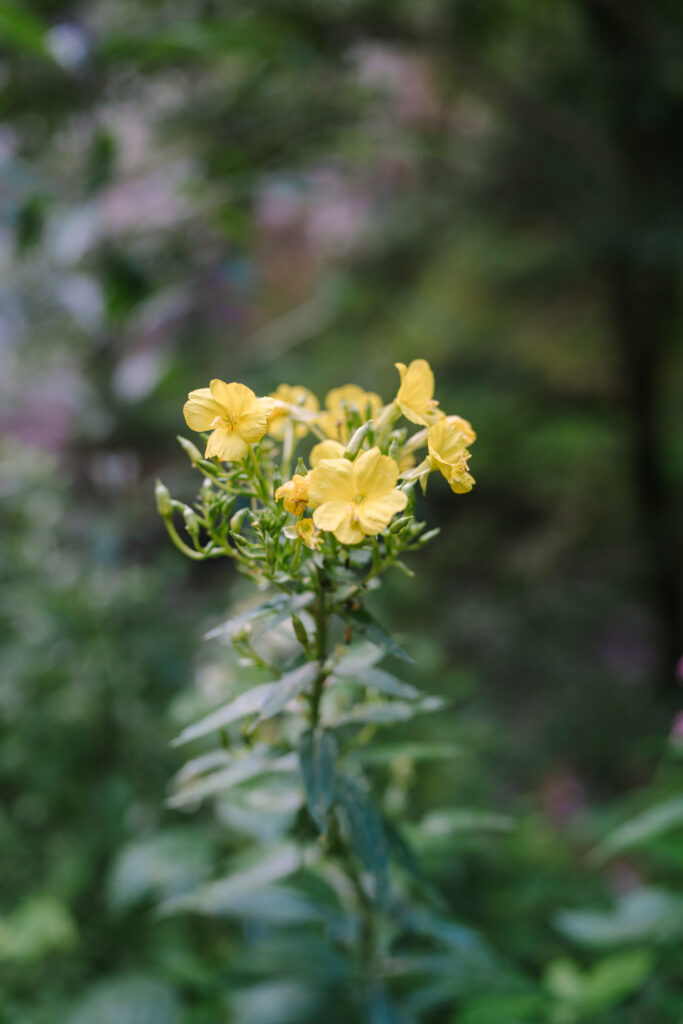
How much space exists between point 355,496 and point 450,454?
0.08m

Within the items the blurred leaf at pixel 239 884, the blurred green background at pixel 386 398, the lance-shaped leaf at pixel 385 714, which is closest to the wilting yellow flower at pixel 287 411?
the lance-shaped leaf at pixel 385 714

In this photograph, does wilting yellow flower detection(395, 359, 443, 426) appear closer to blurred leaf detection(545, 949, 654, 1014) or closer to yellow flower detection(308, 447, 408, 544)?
yellow flower detection(308, 447, 408, 544)

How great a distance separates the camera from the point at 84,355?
1494 mm

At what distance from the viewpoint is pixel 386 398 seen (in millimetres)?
2098

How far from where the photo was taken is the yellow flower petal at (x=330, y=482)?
0.44 metres

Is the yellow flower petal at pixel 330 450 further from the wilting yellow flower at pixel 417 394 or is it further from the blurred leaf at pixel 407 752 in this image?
the blurred leaf at pixel 407 752

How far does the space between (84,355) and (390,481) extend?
124 centimetres

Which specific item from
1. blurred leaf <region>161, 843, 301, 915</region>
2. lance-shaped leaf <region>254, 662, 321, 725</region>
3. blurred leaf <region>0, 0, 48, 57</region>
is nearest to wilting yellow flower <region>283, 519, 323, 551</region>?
lance-shaped leaf <region>254, 662, 321, 725</region>

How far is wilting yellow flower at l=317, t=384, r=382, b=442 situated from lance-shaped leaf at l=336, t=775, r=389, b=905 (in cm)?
31

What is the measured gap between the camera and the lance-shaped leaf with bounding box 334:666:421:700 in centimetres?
52

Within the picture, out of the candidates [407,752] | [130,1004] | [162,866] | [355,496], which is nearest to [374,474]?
[355,496]

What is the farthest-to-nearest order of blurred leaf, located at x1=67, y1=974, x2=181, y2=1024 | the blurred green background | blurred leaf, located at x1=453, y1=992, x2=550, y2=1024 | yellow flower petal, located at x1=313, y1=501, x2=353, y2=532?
the blurred green background, blurred leaf, located at x1=67, y1=974, x2=181, y2=1024, blurred leaf, located at x1=453, y1=992, x2=550, y2=1024, yellow flower petal, located at x1=313, y1=501, x2=353, y2=532

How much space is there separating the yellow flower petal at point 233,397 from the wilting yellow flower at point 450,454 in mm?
130

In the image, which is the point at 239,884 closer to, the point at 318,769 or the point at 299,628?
the point at 318,769
